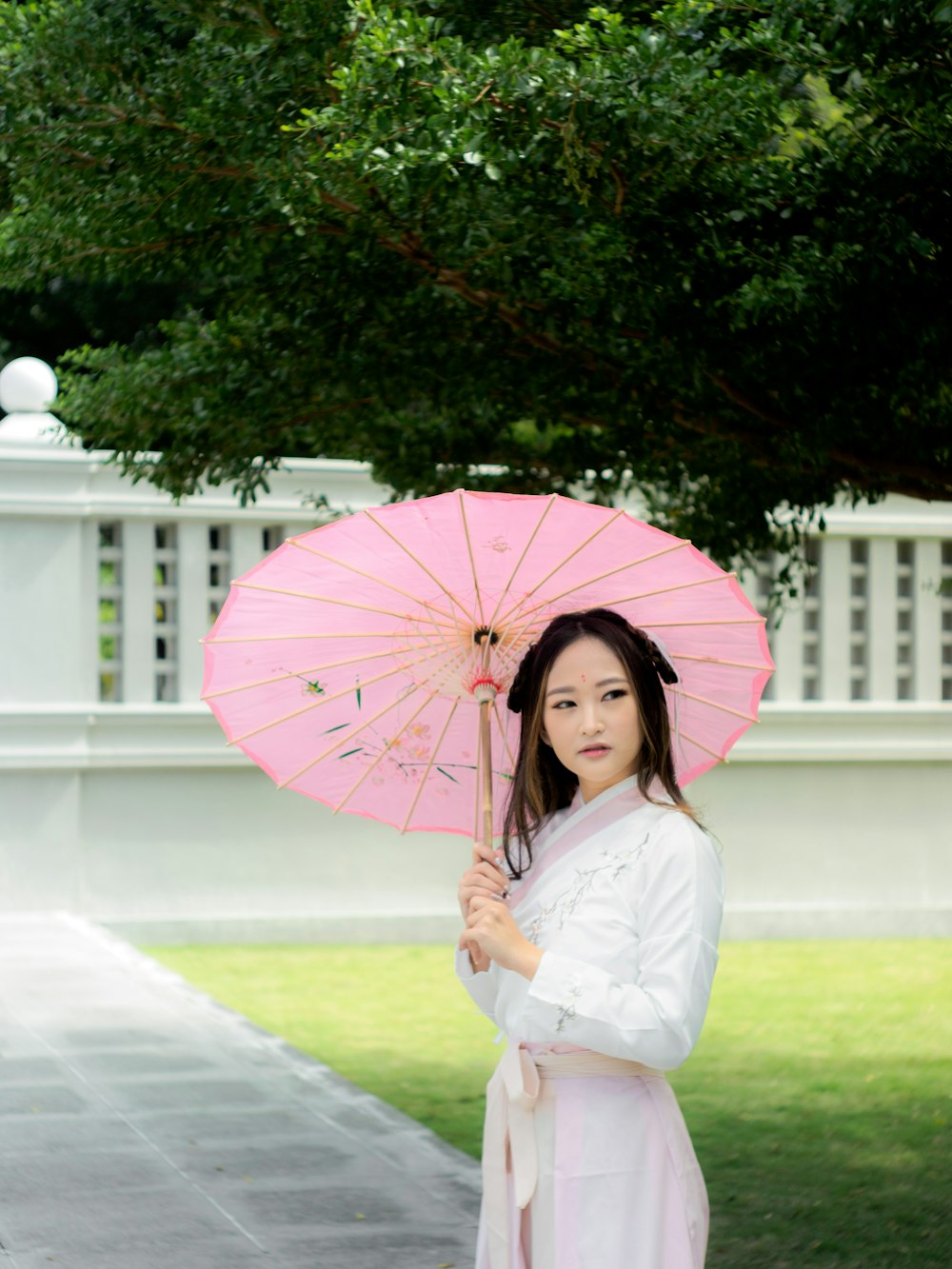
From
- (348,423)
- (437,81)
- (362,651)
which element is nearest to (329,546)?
(362,651)

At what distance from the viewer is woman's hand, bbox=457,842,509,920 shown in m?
2.42

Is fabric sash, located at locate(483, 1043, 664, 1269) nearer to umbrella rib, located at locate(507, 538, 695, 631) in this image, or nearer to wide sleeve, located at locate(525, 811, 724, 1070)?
wide sleeve, located at locate(525, 811, 724, 1070)

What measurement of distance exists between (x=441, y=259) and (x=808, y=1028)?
406 centimetres

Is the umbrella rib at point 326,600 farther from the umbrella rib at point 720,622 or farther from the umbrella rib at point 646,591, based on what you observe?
the umbrella rib at point 720,622

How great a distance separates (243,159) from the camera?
4.12m

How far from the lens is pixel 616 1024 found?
2.19m

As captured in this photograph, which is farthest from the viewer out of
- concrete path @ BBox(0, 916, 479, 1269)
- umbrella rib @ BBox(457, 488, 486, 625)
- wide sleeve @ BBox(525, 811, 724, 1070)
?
concrete path @ BBox(0, 916, 479, 1269)

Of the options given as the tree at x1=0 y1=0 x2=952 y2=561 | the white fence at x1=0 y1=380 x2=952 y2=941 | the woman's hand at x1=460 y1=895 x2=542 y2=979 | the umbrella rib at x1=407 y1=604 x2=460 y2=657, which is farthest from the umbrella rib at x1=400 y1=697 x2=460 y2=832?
the white fence at x1=0 y1=380 x2=952 y2=941

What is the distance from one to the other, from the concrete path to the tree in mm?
1957

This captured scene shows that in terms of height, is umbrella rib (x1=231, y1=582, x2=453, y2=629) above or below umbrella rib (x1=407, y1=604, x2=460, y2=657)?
above

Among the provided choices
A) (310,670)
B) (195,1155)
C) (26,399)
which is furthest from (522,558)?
(26,399)

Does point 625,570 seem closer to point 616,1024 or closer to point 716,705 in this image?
point 716,705

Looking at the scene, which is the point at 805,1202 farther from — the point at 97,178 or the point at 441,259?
the point at 97,178

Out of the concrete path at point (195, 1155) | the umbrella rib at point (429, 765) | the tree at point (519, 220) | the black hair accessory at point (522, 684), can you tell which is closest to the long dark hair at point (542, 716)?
the black hair accessory at point (522, 684)
